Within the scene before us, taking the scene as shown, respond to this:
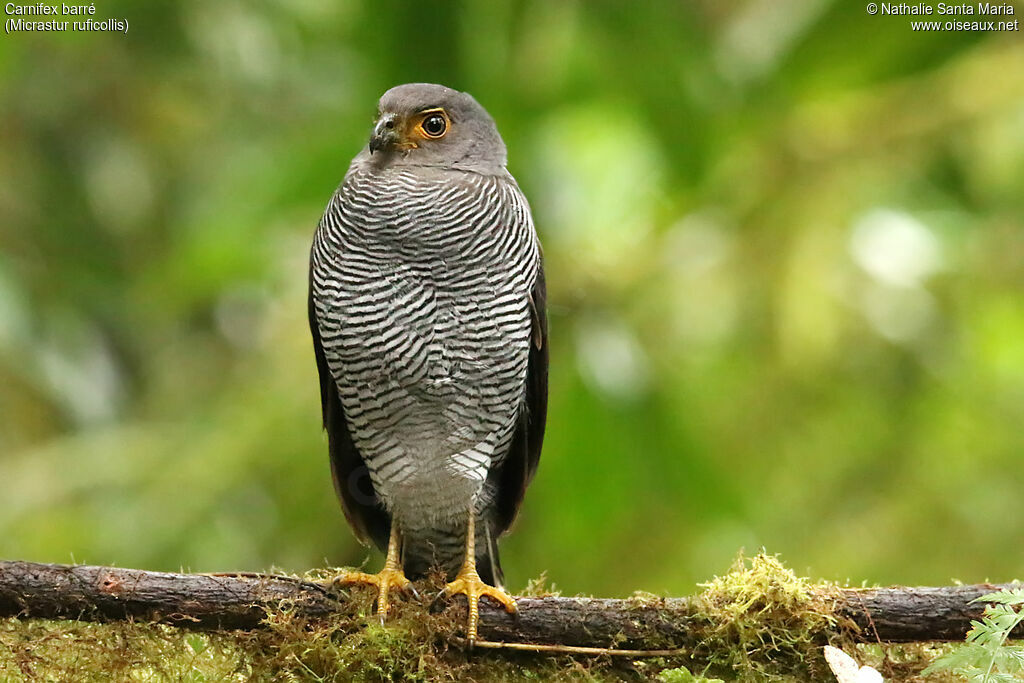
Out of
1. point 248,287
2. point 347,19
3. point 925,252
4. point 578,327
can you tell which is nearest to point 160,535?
point 248,287

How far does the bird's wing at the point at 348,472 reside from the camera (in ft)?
13.7

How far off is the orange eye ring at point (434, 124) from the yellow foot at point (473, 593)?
148 centimetres

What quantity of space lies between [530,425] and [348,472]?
710mm

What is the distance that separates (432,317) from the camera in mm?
3789

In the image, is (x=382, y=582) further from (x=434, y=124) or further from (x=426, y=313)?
(x=434, y=124)

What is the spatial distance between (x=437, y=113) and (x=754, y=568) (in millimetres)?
1824

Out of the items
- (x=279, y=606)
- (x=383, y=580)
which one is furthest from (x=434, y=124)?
(x=279, y=606)

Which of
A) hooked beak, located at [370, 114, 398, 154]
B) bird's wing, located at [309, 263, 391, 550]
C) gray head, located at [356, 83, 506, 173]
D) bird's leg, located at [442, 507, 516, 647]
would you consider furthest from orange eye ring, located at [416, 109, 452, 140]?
bird's leg, located at [442, 507, 516, 647]

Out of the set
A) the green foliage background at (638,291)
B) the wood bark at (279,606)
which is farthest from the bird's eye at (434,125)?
the wood bark at (279,606)

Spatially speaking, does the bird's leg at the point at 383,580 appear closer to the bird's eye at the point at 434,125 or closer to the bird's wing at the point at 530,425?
the bird's wing at the point at 530,425

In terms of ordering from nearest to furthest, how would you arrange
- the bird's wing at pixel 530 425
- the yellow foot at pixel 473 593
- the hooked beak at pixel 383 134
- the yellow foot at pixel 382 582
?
the yellow foot at pixel 473 593 < the yellow foot at pixel 382 582 < the hooked beak at pixel 383 134 < the bird's wing at pixel 530 425

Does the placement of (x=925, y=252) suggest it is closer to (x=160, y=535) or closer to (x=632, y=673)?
(x=632, y=673)

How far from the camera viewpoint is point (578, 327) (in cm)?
632

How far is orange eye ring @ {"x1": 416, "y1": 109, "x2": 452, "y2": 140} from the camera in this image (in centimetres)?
399
